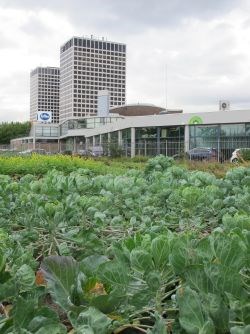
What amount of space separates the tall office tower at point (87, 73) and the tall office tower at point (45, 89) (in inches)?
213

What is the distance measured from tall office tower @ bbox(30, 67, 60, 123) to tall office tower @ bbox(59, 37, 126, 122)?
5406mm

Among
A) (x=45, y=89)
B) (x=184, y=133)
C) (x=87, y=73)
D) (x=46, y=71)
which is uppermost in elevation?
(x=46, y=71)

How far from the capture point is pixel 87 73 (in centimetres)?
13375

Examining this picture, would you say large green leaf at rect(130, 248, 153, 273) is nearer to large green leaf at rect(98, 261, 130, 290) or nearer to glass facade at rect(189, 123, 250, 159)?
large green leaf at rect(98, 261, 130, 290)

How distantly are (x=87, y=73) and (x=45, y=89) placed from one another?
16.4 m

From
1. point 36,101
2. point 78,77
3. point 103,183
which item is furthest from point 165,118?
point 36,101

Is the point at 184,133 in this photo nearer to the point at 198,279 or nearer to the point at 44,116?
the point at 44,116

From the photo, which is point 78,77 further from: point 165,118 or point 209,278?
point 209,278

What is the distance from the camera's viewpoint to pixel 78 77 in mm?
132125

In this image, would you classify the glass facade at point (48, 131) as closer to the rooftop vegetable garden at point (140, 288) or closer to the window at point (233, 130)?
the window at point (233, 130)

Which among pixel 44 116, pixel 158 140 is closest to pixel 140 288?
pixel 158 140

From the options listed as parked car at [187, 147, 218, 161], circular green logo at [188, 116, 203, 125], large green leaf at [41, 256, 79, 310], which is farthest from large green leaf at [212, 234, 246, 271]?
circular green logo at [188, 116, 203, 125]

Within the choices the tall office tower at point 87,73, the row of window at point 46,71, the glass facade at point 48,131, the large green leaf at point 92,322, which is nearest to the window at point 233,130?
the large green leaf at point 92,322

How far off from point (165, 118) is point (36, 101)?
103963 mm
